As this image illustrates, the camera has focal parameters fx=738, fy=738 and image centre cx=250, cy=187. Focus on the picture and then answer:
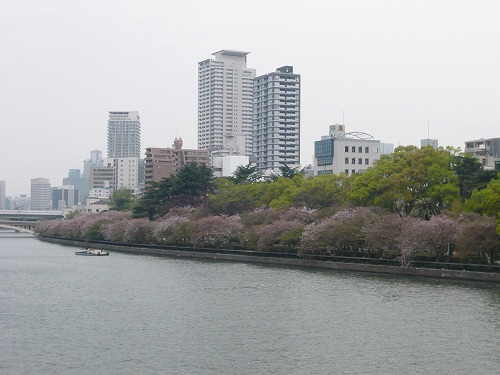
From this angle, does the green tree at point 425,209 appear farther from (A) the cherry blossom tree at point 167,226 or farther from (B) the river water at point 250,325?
(A) the cherry blossom tree at point 167,226

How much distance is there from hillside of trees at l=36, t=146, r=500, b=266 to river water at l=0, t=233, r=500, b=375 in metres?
3.99

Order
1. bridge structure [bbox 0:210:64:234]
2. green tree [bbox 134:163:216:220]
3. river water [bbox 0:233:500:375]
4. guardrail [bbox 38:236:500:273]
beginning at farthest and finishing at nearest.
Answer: bridge structure [bbox 0:210:64:234] → green tree [bbox 134:163:216:220] → guardrail [bbox 38:236:500:273] → river water [bbox 0:233:500:375]

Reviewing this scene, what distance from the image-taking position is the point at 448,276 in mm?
51094

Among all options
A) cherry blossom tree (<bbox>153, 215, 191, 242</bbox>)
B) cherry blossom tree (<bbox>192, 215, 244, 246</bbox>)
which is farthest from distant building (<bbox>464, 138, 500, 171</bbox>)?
cherry blossom tree (<bbox>153, 215, 191, 242</bbox>)

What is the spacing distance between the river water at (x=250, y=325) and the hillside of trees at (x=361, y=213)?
3992 millimetres

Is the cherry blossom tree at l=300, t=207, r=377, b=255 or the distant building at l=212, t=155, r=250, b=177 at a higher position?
the distant building at l=212, t=155, r=250, b=177

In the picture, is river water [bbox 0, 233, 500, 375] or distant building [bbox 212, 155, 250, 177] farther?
distant building [bbox 212, 155, 250, 177]

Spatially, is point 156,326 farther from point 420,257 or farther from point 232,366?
point 420,257

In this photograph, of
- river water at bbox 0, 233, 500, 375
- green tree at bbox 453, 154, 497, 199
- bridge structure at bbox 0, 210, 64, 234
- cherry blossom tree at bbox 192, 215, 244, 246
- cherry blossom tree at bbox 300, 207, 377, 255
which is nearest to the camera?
river water at bbox 0, 233, 500, 375

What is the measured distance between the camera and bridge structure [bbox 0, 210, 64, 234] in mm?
155700

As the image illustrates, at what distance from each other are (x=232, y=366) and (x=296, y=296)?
57.5 ft

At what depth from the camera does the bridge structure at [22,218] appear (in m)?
156

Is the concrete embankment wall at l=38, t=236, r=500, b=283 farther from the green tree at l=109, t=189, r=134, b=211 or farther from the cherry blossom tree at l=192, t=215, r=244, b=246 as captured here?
the green tree at l=109, t=189, r=134, b=211

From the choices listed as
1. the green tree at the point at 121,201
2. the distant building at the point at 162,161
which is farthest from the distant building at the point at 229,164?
the green tree at the point at 121,201
